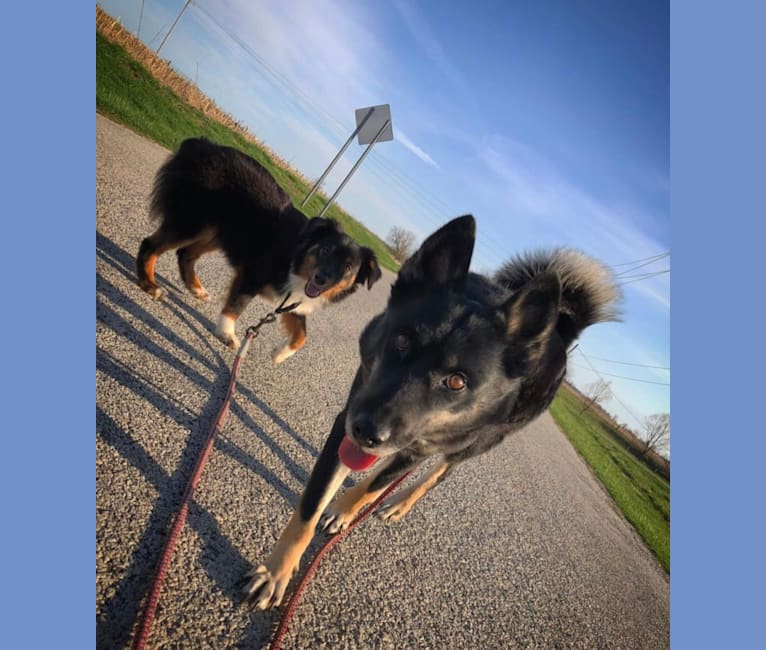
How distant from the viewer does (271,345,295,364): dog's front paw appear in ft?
14.1

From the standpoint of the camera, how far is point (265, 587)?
1966 millimetres

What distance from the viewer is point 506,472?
5.59 meters

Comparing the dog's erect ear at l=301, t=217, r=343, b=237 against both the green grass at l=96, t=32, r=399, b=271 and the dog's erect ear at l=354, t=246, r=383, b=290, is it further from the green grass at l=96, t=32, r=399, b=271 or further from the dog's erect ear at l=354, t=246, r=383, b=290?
the green grass at l=96, t=32, r=399, b=271

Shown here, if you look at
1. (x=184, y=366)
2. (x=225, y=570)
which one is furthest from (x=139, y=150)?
(x=225, y=570)

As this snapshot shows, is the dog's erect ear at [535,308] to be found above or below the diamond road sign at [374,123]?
below

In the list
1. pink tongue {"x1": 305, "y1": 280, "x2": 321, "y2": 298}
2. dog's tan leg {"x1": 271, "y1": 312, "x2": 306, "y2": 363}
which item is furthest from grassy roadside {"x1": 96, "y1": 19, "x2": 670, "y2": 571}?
dog's tan leg {"x1": 271, "y1": 312, "x2": 306, "y2": 363}

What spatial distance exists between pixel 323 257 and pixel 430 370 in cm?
272

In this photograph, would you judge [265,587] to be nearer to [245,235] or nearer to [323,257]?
[323,257]

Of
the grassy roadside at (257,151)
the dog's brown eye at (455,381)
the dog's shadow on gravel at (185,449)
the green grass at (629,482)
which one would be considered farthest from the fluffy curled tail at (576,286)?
the green grass at (629,482)

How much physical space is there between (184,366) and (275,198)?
82.6 inches

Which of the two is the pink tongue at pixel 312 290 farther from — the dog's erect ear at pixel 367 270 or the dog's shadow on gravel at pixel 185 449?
the dog's shadow on gravel at pixel 185 449

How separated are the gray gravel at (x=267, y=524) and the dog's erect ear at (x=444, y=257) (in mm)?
1718

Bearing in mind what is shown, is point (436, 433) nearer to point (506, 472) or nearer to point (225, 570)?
point (225, 570)

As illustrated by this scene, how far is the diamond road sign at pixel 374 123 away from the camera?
677 centimetres
